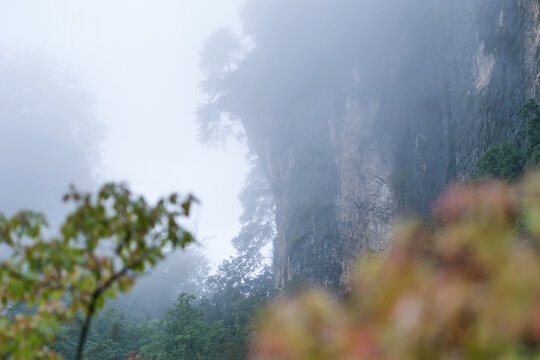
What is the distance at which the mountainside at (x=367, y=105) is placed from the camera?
44.0ft

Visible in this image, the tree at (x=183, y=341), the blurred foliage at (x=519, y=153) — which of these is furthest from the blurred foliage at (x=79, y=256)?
the tree at (x=183, y=341)

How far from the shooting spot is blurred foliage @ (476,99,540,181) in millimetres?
9688

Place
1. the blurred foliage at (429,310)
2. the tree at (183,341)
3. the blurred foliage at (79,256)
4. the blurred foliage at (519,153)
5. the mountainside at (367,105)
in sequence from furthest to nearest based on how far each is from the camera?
the tree at (183,341) < the mountainside at (367,105) < the blurred foliage at (519,153) < the blurred foliage at (79,256) < the blurred foliage at (429,310)

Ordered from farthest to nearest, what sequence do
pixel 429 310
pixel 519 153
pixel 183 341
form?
pixel 183 341, pixel 519 153, pixel 429 310

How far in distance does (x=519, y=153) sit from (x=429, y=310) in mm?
10241

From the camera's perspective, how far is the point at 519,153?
991 cm

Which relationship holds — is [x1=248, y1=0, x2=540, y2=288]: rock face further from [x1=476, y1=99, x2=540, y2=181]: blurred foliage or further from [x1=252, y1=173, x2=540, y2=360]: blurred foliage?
[x1=252, y1=173, x2=540, y2=360]: blurred foliage

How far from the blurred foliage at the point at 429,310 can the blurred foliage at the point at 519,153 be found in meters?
9.15

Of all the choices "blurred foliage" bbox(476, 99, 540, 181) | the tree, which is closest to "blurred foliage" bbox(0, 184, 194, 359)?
"blurred foliage" bbox(476, 99, 540, 181)

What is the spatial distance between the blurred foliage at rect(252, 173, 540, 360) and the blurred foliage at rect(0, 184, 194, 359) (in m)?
1.16

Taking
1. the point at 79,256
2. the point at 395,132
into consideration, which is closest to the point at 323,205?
the point at 395,132

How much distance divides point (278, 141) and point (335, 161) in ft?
16.2

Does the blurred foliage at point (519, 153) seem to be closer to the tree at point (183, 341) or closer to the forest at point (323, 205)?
the forest at point (323, 205)

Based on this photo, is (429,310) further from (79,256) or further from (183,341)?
(183,341)
